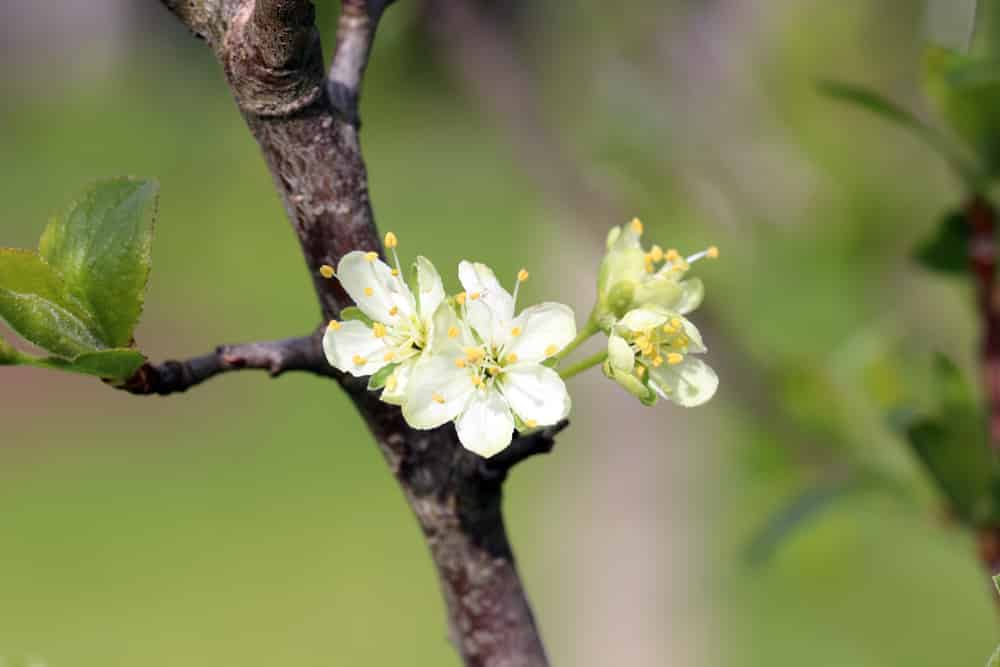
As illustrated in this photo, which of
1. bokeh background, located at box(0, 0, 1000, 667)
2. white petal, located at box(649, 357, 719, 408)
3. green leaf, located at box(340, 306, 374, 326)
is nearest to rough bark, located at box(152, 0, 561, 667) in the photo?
green leaf, located at box(340, 306, 374, 326)

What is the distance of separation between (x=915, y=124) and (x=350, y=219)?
19.7 inches

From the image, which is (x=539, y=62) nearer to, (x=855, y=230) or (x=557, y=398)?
(x=855, y=230)

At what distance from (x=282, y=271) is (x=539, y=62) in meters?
7.21

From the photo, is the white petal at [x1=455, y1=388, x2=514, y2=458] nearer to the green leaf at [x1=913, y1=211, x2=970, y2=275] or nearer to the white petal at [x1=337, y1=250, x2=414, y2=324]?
the white petal at [x1=337, y1=250, x2=414, y2=324]

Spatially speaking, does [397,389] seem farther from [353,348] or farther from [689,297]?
[689,297]

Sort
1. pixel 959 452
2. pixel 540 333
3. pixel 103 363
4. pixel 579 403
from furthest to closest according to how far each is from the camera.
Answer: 1. pixel 579 403
2. pixel 959 452
3. pixel 540 333
4. pixel 103 363

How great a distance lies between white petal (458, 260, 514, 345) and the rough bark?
60 millimetres

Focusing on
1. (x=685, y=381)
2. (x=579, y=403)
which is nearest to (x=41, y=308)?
(x=685, y=381)

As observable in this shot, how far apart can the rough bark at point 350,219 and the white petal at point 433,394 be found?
35mm

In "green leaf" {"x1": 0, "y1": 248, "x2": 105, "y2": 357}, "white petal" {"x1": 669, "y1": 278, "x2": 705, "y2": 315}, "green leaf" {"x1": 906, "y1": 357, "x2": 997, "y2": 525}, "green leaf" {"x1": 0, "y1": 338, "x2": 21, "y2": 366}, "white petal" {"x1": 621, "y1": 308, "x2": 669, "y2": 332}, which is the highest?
"white petal" {"x1": 621, "y1": 308, "x2": 669, "y2": 332}

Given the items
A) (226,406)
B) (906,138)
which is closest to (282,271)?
(226,406)

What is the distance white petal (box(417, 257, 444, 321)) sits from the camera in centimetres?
67

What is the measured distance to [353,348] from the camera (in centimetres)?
60

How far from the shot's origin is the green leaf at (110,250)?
1.90ft
